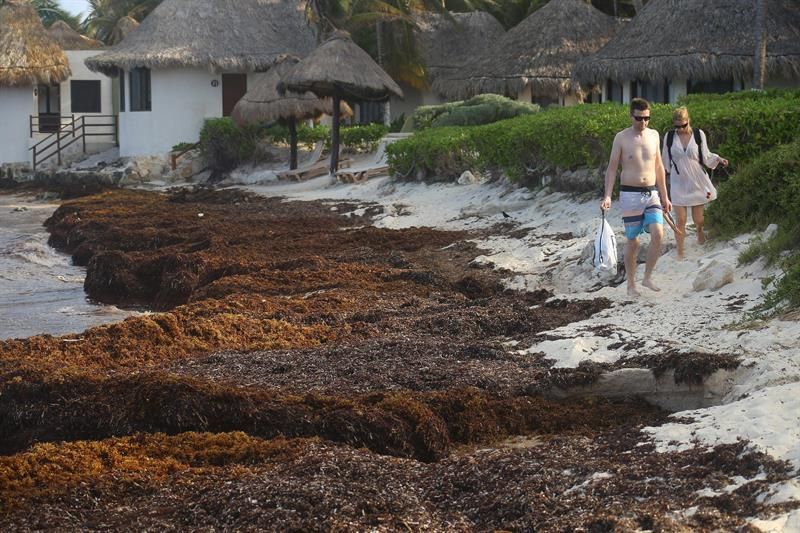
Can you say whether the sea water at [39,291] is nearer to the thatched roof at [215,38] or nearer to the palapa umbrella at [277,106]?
the palapa umbrella at [277,106]

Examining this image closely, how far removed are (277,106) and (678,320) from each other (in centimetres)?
2056

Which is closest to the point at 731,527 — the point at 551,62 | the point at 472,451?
the point at 472,451

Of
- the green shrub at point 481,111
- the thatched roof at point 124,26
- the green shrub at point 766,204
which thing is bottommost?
the green shrub at point 766,204

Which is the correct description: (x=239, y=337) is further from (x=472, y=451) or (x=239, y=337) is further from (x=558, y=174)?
(x=558, y=174)

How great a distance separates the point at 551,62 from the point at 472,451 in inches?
983

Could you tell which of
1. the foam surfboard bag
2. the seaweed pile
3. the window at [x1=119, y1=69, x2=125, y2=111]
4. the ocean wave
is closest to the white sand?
the seaweed pile

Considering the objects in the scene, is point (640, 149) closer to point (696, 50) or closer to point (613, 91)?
point (696, 50)

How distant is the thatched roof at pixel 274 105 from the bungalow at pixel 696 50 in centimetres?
621

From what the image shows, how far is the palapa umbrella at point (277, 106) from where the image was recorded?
2831 cm

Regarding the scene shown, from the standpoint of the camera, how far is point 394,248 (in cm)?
1508

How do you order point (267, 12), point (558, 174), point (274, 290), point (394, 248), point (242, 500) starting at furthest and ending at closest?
point (267, 12) < point (558, 174) < point (394, 248) < point (274, 290) < point (242, 500)

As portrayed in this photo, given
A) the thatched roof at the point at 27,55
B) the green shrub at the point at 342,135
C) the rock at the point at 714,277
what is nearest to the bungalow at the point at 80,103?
the thatched roof at the point at 27,55

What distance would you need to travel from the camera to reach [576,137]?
15.3 meters

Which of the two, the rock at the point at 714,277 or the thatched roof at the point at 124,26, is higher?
the thatched roof at the point at 124,26
